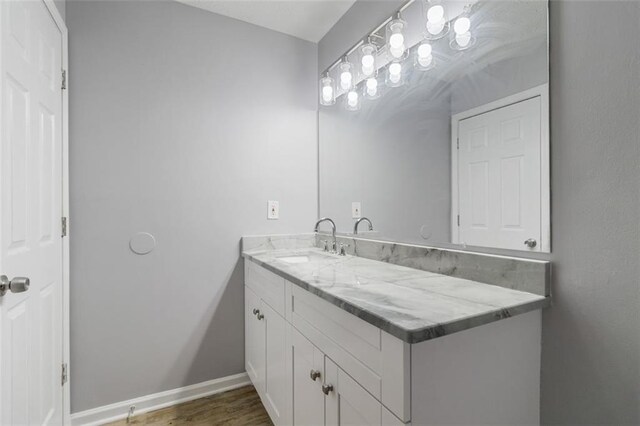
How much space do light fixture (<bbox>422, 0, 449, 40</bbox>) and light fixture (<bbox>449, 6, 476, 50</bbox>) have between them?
51mm

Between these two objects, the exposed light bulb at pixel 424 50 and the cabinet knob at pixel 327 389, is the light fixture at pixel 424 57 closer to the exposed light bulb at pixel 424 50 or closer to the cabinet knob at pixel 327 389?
the exposed light bulb at pixel 424 50

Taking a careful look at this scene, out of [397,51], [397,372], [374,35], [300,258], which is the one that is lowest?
[397,372]

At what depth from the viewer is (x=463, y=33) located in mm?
1299

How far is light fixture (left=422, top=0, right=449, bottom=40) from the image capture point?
4.50 ft

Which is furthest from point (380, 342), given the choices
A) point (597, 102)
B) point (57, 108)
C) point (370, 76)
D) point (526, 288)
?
point (57, 108)

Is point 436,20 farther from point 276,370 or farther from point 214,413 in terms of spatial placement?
point 214,413

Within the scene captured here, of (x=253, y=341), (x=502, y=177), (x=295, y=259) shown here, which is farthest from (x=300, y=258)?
(x=502, y=177)

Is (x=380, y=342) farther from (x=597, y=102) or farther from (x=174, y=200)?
(x=174, y=200)

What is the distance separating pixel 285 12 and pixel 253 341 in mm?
2032

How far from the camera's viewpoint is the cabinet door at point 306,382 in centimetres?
112

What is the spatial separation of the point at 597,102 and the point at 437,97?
0.62 meters

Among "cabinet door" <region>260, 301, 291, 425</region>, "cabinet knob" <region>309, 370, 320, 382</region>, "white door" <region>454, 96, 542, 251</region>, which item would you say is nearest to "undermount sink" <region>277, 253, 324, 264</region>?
"cabinet door" <region>260, 301, 291, 425</region>

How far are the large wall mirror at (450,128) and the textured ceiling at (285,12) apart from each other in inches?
12.1

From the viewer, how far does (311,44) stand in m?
2.35
